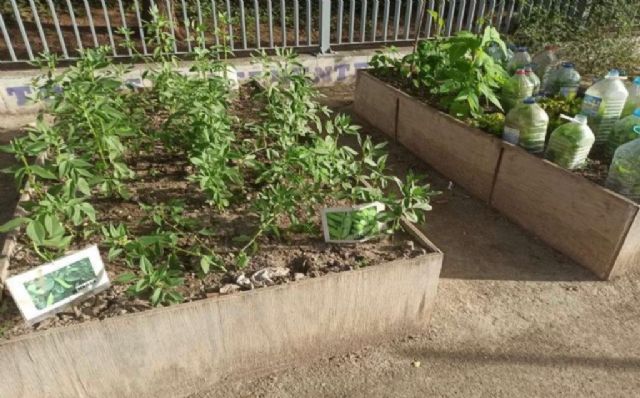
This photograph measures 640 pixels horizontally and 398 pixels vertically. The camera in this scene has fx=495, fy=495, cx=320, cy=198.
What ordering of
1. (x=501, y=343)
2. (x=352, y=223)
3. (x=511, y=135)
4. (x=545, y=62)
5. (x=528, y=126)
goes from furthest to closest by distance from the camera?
(x=545, y=62), (x=511, y=135), (x=528, y=126), (x=501, y=343), (x=352, y=223)

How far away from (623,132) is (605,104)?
22cm

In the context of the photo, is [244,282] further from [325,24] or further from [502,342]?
[325,24]

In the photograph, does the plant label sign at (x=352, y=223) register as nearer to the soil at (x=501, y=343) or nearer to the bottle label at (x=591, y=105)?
the soil at (x=501, y=343)

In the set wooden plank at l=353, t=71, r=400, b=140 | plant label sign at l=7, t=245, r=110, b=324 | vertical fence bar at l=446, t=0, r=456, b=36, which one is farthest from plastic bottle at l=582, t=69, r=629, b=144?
vertical fence bar at l=446, t=0, r=456, b=36

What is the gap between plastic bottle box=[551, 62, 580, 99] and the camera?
3.52 meters

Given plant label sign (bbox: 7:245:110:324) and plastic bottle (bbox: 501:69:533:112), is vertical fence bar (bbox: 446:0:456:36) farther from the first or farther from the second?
plant label sign (bbox: 7:245:110:324)

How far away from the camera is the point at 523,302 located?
8.21 feet

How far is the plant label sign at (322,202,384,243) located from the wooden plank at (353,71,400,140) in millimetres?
1995

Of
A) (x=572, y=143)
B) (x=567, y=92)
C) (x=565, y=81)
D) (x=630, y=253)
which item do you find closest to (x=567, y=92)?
(x=567, y=92)

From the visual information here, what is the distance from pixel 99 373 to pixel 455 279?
175cm

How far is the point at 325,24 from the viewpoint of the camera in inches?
208

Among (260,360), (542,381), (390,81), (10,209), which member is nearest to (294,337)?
(260,360)

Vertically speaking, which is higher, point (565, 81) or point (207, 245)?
point (565, 81)

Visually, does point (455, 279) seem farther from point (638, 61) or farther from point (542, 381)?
point (638, 61)
